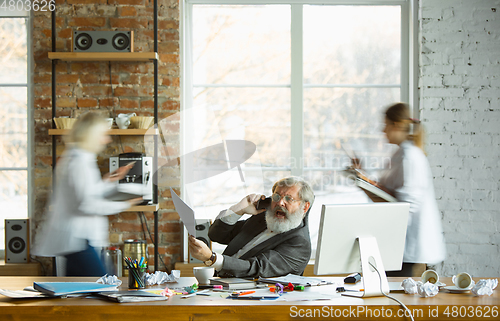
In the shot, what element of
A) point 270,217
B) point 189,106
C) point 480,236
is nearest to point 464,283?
point 270,217

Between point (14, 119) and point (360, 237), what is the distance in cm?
293

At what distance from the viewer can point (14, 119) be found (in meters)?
3.48

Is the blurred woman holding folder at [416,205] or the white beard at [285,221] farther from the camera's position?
the blurred woman holding folder at [416,205]

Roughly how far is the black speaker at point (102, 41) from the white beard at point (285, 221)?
180 cm

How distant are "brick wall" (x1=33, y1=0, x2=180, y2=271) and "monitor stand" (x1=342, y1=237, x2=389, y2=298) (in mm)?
2031

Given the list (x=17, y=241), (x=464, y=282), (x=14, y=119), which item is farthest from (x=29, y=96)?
(x=464, y=282)

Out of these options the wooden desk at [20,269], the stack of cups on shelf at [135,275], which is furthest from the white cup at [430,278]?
the wooden desk at [20,269]

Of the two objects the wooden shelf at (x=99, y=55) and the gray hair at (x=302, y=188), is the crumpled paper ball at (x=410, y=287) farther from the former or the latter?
the wooden shelf at (x=99, y=55)

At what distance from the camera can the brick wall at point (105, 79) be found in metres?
3.37

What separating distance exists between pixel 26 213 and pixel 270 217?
2246 mm

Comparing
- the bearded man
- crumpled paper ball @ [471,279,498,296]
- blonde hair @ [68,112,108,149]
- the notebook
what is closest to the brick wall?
blonde hair @ [68,112,108,149]

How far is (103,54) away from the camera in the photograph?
319 centimetres

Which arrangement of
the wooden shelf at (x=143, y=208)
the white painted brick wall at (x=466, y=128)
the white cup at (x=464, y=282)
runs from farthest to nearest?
the white painted brick wall at (x=466, y=128), the wooden shelf at (x=143, y=208), the white cup at (x=464, y=282)

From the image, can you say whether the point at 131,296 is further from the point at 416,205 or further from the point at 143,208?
the point at 143,208
